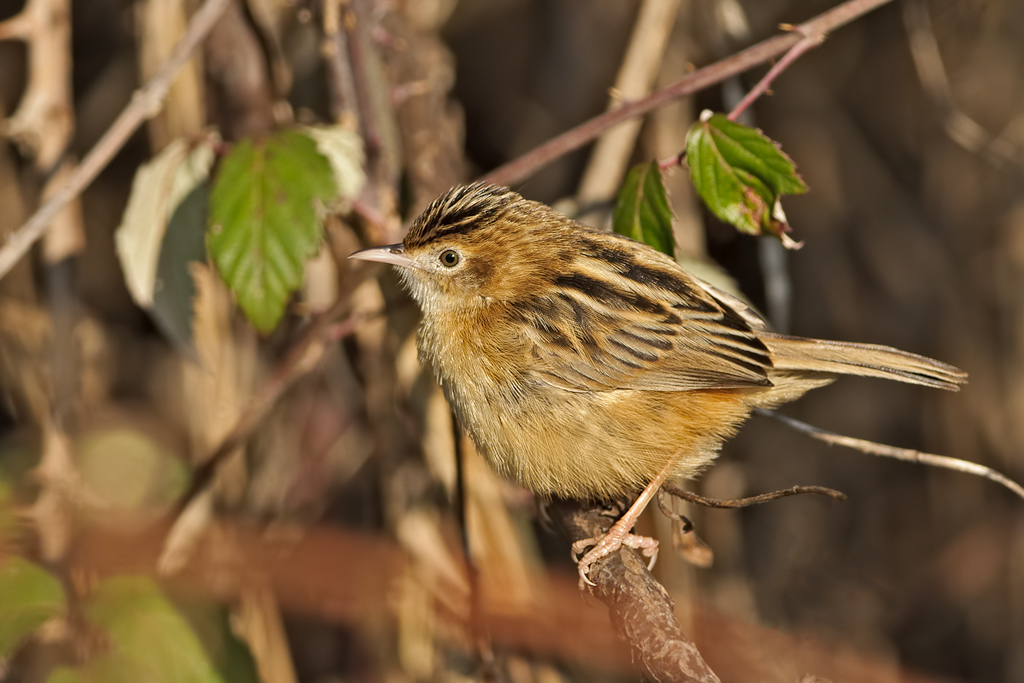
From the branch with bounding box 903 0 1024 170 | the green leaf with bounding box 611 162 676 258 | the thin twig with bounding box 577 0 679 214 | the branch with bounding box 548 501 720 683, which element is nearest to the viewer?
the branch with bounding box 548 501 720 683

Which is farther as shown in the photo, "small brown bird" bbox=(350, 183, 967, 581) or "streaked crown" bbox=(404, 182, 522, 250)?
"streaked crown" bbox=(404, 182, 522, 250)

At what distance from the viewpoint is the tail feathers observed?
338cm

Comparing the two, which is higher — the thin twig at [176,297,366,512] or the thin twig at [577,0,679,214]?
the thin twig at [577,0,679,214]

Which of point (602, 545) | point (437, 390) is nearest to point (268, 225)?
point (437, 390)

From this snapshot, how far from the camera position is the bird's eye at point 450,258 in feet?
11.8

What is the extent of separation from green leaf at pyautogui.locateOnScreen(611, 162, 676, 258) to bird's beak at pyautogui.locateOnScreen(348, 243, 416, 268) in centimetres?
85

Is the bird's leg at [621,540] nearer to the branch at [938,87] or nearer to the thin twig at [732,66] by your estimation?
the thin twig at [732,66]

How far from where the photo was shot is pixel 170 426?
567 cm

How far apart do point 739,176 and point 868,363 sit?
0.93 metres

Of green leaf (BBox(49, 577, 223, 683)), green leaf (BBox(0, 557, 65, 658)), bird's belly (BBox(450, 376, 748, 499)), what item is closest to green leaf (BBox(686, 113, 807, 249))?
bird's belly (BBox(450, 376, 748, 499))

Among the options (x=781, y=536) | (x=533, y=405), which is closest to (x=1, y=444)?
(x=533, y=405)

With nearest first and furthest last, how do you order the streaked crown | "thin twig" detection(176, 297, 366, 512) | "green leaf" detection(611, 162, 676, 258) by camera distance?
"green leaf" detection(611, 162, 676, 258), the streaked crown, "thin twig" detection(176, 297, 366, 512)

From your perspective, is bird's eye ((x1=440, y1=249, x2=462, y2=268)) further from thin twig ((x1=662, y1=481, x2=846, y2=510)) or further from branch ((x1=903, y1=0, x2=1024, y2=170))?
branch ((x1=903, y1=0, x2=1024, y2=170))

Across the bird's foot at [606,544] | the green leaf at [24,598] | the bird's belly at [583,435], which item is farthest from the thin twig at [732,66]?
the green leaf at [24,598]
